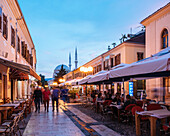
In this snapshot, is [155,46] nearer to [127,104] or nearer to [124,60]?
[124,60]

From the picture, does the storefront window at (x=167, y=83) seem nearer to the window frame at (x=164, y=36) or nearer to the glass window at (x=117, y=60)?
the window frame at (x=164, y=36)

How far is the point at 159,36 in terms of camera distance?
18.0m

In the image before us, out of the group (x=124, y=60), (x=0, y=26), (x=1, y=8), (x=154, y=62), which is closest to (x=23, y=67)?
(x=0, y=26)

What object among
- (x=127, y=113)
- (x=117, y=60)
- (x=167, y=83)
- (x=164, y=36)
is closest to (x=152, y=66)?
(x=127, y=113)

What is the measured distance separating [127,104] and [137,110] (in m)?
1.48

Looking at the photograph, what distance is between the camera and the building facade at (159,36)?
54.8ft

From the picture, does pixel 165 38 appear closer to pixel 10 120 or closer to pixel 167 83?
pixel 167 83

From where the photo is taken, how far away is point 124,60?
80.1 ft

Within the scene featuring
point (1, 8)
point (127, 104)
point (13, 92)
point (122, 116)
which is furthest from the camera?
point (13, 92)

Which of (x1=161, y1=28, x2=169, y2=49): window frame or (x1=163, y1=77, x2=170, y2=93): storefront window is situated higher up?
(x1=161, y1=28, x2=169, y2=49): window frame

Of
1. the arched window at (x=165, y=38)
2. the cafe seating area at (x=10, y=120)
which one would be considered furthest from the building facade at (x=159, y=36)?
the cafe seating area at (x=10, y=120)

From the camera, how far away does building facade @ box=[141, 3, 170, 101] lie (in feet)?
54.8

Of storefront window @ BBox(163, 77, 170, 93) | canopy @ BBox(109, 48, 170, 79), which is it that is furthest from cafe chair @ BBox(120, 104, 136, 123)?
storefront window @ BBox(163, 77, 170, 93)

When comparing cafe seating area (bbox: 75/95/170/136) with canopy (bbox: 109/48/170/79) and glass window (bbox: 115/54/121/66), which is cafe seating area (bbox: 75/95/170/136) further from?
glass window (bbox: 115/54/121/66)
